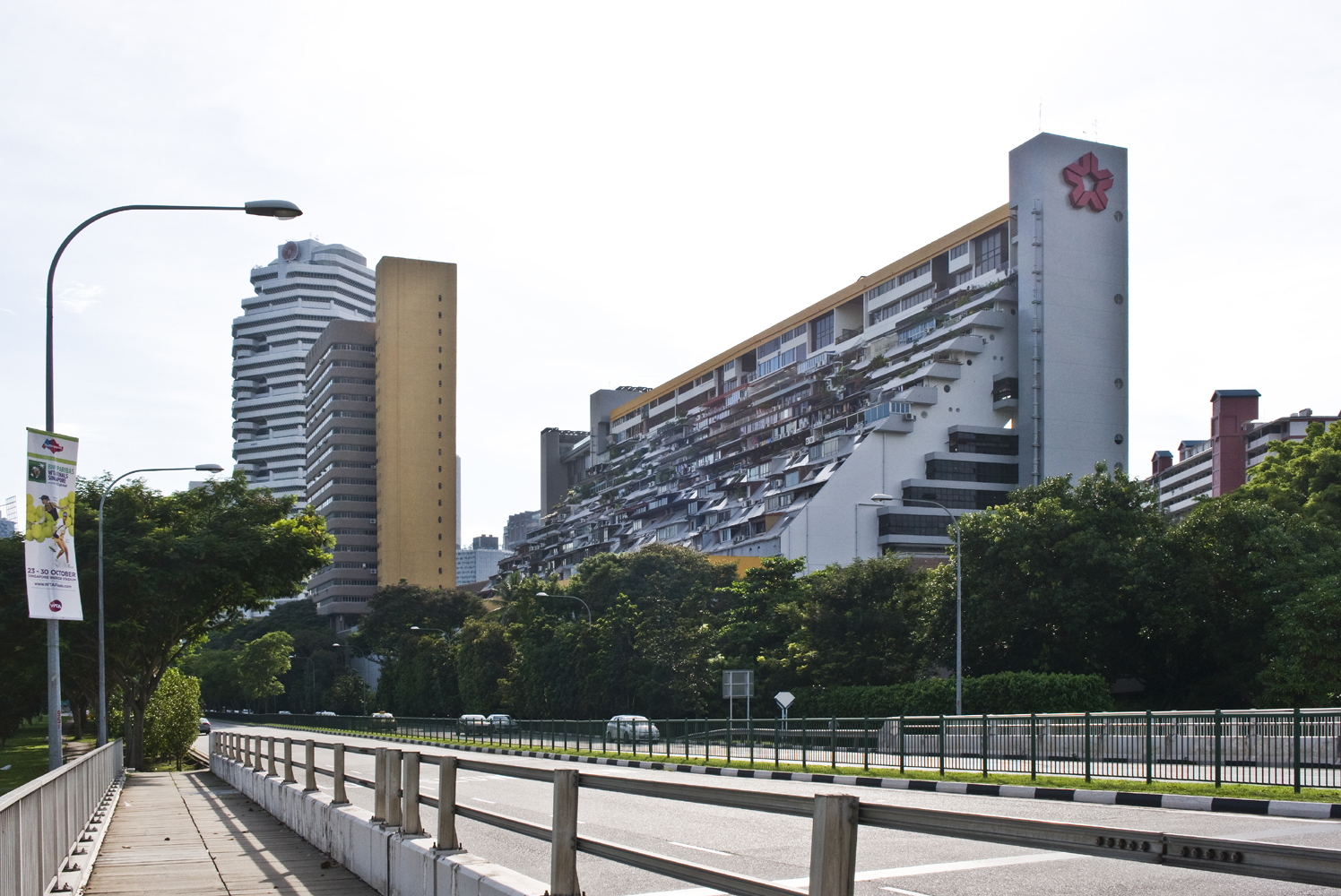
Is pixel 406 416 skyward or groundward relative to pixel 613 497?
skyward

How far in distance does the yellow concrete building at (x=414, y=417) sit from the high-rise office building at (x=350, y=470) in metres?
5.89

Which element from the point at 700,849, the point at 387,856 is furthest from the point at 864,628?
the point at 387,856

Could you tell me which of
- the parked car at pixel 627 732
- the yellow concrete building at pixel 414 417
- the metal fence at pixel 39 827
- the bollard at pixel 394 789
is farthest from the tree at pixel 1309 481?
the yellow concrete building at pixel 414 417

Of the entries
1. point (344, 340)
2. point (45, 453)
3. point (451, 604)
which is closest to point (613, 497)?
point (451, 604)

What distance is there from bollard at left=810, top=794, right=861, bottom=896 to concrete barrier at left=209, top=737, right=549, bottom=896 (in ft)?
9.47

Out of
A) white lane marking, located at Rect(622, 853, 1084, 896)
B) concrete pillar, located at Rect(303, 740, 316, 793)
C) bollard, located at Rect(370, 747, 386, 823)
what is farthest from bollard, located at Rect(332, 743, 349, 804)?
white lane marking, located at Rect(622, 853, 1084, 896)

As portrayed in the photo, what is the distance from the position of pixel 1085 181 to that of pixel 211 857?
302 ft

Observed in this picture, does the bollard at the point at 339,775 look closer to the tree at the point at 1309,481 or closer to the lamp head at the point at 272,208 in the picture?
the lamp head at the point at 272,208

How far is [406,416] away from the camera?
164m

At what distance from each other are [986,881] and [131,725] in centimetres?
3541

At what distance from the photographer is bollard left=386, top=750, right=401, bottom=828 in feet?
30.6

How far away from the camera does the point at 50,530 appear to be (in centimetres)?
1503

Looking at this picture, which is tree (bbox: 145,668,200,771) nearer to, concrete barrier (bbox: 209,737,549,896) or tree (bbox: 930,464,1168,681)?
concrete barrier (bbox: 209,737,549,896)

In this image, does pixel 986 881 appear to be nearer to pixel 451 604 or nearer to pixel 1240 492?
pixel 1240 492
